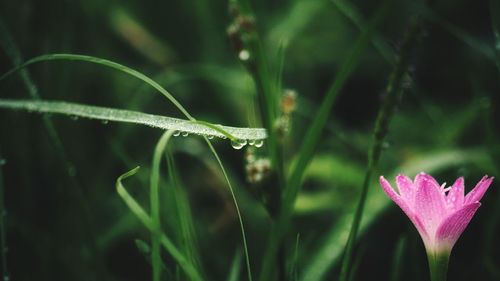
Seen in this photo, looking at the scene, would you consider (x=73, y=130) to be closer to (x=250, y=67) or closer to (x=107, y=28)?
(x=107, y=28)

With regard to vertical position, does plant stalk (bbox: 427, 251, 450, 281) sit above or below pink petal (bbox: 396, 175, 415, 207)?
below

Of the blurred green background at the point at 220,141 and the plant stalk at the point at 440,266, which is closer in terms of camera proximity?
the plant stalk at the point at 440,266

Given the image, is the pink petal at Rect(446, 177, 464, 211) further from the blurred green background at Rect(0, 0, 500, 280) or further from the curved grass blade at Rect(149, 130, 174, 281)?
the curved grass blade at Rect(149, 130, 174, 281)

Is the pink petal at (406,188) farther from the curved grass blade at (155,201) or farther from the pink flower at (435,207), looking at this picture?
the curved grass blade at (155,201)

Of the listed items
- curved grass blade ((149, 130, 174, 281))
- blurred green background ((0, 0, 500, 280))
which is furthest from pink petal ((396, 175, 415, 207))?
curved grass blade ((149, 130, 174, 281))

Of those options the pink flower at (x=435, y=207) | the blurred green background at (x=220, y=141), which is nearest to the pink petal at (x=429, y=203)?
the pink flower at (x=435, y=207)

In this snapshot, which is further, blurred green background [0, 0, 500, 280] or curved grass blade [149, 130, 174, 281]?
blurred green background [0, 0, 500, 280]
